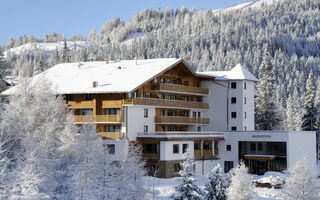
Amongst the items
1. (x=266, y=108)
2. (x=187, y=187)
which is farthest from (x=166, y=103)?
(x=187, y=187)

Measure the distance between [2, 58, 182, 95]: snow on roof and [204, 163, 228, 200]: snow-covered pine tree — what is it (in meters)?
17.4

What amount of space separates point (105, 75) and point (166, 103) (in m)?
8.54

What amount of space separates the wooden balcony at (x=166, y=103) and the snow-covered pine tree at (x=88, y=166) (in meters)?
7.45

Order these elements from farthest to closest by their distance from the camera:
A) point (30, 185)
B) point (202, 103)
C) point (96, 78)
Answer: point (202, 103), point (96, 78), point (30, 185)

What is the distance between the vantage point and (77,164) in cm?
5144

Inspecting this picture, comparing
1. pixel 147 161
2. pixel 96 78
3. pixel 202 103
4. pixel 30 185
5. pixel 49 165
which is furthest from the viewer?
pixel 202 103

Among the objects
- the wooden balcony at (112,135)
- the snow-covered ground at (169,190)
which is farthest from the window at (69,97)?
the snow-covered ground at (169,190)

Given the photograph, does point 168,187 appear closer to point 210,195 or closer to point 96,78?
point 210,195

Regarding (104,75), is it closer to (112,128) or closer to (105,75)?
(105,75)

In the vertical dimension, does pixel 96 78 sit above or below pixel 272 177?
above

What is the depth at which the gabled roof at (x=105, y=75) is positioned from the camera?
6238 cm

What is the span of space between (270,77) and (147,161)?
32.2 metres

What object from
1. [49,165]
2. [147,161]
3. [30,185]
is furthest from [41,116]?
[30,185]

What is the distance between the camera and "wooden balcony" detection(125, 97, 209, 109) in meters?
61.1
